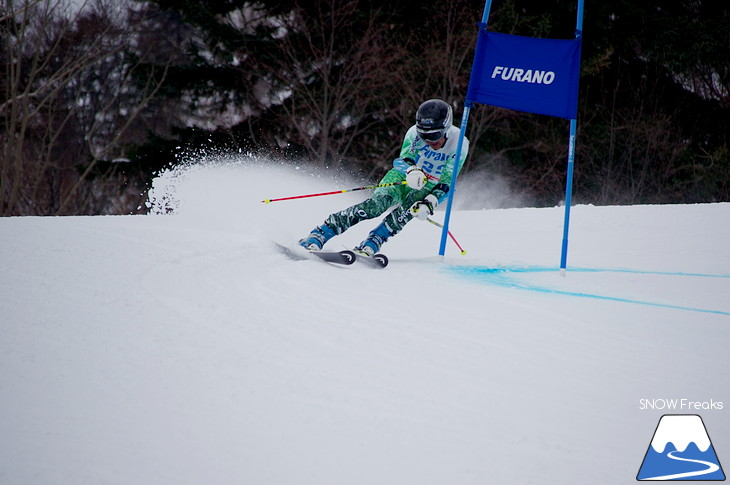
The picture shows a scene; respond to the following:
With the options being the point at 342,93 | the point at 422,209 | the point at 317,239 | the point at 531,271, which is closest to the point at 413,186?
the point at 422,209

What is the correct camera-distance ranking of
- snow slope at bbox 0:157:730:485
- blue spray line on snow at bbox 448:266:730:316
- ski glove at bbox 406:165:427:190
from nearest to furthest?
snow slope at bbox 0:157:730:485, blue spray line on snow at bbox 448:266:730:316, ski glove at bbox 406:165:427:190

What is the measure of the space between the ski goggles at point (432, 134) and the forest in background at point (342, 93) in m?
11.0

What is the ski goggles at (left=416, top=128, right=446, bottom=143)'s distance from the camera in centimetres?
486

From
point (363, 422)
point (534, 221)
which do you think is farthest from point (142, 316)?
point (534, 221)

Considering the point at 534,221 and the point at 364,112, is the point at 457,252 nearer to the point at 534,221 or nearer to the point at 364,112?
the point at 534,221

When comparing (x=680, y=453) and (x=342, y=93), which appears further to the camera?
(x=342, y=93)

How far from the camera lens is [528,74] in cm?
468

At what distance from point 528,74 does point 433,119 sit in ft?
2.40

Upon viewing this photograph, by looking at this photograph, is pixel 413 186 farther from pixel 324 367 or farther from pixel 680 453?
pixel 680 453

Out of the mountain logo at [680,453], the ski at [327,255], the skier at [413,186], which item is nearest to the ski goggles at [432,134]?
the skier at [413,186]

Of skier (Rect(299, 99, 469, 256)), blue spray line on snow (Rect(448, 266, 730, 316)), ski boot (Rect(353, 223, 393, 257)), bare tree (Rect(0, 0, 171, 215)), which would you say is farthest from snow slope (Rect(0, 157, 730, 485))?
bare tree (Rect(0, 0, 171, 215))

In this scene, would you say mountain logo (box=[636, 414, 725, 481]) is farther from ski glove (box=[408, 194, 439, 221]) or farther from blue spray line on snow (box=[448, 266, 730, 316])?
ski glove (box=[408, 194, 439, 221])

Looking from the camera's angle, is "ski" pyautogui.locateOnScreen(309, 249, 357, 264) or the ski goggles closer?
"ski" pyautogui.locateOnScreen(309, 249, 357, 264)

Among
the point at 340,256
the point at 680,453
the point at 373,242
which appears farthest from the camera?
the point at 373,242
